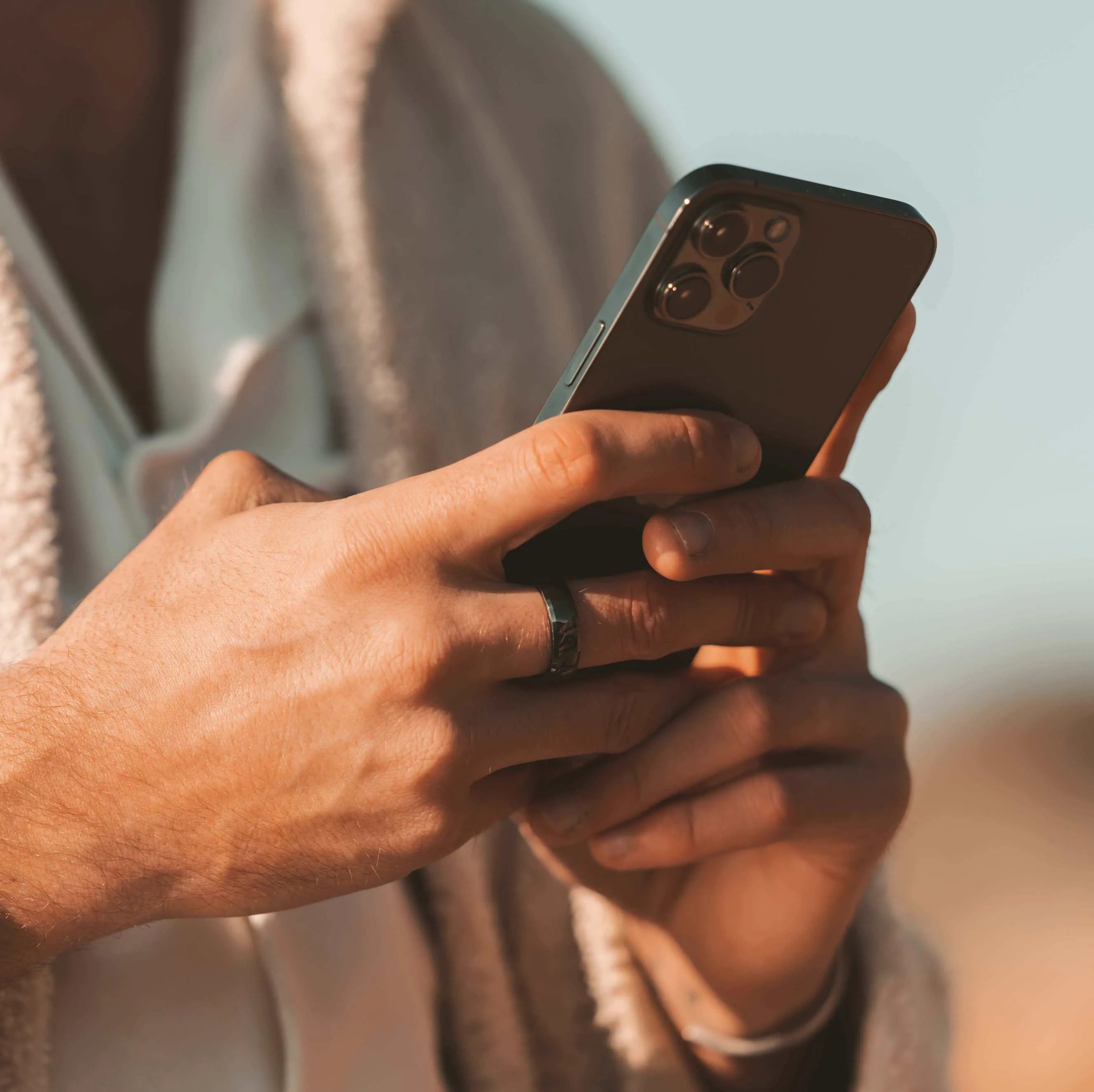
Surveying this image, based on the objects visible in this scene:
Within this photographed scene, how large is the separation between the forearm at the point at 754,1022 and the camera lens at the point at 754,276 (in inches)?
21.2

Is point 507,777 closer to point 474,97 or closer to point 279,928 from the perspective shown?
point 279,928

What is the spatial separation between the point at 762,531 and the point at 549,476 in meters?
0.15

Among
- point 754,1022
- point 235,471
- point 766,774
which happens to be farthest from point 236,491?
point 754,1022

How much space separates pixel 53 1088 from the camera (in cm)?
63

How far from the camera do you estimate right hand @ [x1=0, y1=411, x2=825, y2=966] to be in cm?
47

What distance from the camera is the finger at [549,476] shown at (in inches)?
18.2

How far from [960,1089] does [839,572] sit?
497mm

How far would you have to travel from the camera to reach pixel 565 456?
18.2 inches

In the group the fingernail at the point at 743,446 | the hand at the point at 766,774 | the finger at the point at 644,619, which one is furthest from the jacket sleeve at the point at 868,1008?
the fingernail at the point at 743,446

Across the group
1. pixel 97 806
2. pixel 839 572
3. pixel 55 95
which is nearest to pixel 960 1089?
pixel 839 572

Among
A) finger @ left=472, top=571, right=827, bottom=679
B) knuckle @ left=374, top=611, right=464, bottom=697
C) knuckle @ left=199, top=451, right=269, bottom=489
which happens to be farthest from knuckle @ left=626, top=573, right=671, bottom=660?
knuckle @ left=199, top=451, right=269, bottom=489

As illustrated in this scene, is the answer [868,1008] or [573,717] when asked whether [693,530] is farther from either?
[868,1008]

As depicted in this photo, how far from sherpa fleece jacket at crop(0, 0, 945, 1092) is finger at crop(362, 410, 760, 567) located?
0.38m

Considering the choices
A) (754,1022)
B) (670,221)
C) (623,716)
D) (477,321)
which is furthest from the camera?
(477,321)
